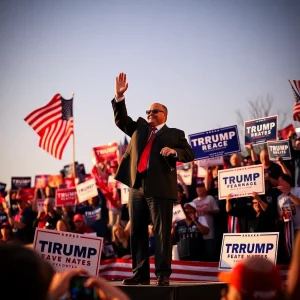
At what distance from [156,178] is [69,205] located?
6.92m

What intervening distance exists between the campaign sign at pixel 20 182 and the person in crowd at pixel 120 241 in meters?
7.74

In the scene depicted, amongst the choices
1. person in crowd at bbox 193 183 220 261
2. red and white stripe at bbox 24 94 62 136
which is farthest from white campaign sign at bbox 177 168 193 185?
red and white stripe at bbox 24 94 62 136

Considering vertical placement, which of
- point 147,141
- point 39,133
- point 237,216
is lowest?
point 237,216

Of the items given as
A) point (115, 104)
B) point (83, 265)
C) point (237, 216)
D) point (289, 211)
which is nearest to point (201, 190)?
point (237, 216)

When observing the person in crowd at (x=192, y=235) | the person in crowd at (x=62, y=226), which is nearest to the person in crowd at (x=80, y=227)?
the person in crowd at (x=62, y=226)

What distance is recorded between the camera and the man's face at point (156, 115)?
19.6 ft

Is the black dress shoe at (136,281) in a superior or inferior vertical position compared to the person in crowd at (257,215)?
inferior

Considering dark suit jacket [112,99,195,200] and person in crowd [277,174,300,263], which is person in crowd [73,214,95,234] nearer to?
person in crowd [277,174,300,263]

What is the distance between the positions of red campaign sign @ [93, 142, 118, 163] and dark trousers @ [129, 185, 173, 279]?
29.4 feet

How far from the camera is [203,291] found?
5.55m

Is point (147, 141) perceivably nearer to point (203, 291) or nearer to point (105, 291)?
point (203, 291)

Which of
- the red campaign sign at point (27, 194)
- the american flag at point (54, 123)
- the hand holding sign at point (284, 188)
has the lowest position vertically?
the hand holding sign at point (284, 188)

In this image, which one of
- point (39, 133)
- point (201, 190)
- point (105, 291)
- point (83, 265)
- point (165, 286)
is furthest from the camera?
point (39, 133)

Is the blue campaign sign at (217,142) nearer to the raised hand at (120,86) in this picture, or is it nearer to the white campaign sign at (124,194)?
the white campaign sign at (124,194)
